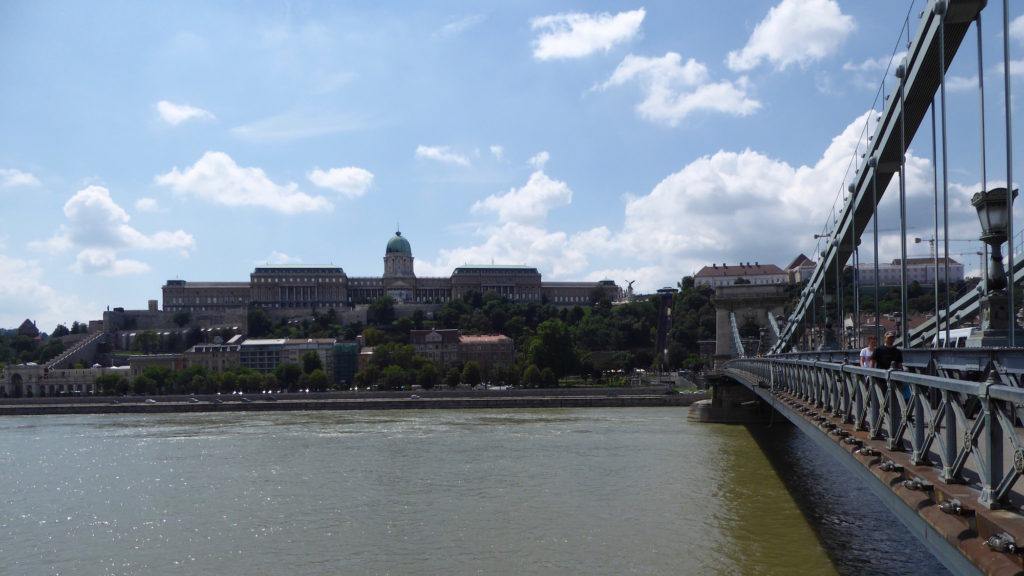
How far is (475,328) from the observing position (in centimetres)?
8725

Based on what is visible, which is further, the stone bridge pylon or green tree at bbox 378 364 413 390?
green tree at bbox 378 364 413 390

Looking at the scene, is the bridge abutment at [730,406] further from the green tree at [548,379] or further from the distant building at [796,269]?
the distant building at [796,269]

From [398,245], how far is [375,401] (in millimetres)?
69698

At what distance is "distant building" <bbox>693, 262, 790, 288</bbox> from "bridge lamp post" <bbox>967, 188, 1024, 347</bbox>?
83292 millimetres

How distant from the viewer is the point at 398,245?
112m

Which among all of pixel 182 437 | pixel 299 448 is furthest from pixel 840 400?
pixel 182 437

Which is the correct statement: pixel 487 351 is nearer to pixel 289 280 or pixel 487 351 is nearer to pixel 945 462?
pixel 289 280

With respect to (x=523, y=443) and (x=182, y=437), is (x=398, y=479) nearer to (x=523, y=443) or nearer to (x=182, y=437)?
(x=523, y=443)

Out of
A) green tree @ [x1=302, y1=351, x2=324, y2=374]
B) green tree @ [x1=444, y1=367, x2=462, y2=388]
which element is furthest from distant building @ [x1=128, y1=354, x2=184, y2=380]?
green tree @ [x1=444, y1=367, x2=462, y2=388]

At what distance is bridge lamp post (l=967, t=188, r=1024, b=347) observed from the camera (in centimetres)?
662

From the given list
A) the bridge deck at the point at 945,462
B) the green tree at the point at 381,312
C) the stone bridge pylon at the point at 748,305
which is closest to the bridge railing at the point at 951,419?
the bridge deck at the point at 945,462

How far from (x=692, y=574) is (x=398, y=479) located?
838 cm

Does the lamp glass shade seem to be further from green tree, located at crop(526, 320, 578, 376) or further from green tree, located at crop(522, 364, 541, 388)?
green tree, located at crop(526, 320, 578, 376)

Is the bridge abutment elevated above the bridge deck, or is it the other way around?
the bridge deck
